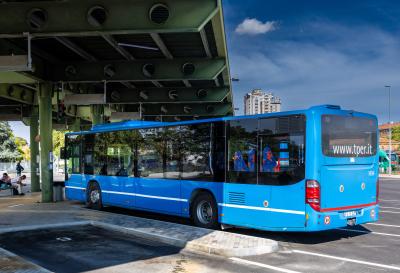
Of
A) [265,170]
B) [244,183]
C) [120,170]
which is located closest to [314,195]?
[265,170]

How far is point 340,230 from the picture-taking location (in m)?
11.1

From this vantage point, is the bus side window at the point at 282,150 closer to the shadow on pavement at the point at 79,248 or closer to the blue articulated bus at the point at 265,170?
the blue articulated bus at the point at 265,170

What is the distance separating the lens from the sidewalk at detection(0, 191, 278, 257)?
830 cm

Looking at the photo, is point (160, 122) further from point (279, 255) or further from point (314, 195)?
point (279, 255)

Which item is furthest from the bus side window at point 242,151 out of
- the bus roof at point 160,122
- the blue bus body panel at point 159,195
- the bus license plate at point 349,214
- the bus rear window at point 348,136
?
the blue bus body panel at point 159,195

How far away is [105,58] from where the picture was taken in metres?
17.5

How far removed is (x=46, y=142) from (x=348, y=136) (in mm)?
11918

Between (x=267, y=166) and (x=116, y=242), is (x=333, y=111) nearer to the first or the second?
(x=267, y=166)

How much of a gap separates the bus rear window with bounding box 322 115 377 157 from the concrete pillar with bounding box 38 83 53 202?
1159 centimetres

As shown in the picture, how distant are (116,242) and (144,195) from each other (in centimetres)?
398

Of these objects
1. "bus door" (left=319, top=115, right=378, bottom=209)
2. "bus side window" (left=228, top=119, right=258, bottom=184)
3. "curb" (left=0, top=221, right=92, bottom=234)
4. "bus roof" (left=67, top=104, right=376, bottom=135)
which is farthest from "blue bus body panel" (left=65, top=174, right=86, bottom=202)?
"bus door" (left=319, top=115, right=378, bottom=209)

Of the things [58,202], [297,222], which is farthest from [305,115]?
[58,202]

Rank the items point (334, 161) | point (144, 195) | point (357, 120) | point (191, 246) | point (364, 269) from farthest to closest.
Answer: point (144, 195) < point (357, 120) < point (334, 161) < point (191, 246) < point (364, 269)

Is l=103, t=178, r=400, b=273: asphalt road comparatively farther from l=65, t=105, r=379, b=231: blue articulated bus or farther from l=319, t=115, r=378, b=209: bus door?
l=319, t=115, r=378, b=209: bus door
